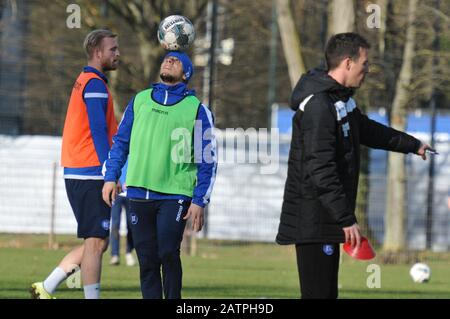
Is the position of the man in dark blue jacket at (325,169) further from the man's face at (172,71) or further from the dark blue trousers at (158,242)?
the man's face at (172,71)

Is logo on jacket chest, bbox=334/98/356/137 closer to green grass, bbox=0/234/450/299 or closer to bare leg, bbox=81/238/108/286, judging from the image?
bare leg, bbox=81/238/108/286

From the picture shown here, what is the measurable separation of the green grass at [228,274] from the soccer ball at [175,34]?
3.70 meters

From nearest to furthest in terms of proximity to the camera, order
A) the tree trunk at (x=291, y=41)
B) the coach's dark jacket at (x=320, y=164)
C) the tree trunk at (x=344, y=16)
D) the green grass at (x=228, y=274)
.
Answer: the coach's dark jacket at (x=320, y=164) → the green grass at (x=228, y=274) → the tree trunk at (x=344, y=16) → the tree trunk at (x=291, y=41)

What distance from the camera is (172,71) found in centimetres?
862

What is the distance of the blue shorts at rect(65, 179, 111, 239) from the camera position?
Result: 9344 millimetres

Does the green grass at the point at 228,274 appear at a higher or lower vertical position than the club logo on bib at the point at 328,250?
lower

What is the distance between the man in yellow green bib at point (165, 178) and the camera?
841 centimetres

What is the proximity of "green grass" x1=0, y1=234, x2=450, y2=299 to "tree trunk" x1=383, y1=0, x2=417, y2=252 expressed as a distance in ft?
3.29

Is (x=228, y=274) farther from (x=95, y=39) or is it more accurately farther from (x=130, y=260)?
(x=95, y=39)

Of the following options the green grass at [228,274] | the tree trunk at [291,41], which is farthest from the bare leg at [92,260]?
the tree trunk at [291,41]

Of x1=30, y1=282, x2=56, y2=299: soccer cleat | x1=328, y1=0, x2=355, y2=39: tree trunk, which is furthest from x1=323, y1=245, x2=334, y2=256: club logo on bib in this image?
x1=328, y1=0, x2=355, y2=39: tree trunk

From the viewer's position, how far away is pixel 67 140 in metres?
9.58

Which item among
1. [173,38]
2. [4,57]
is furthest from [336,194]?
[4,57]

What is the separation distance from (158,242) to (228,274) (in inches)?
375
